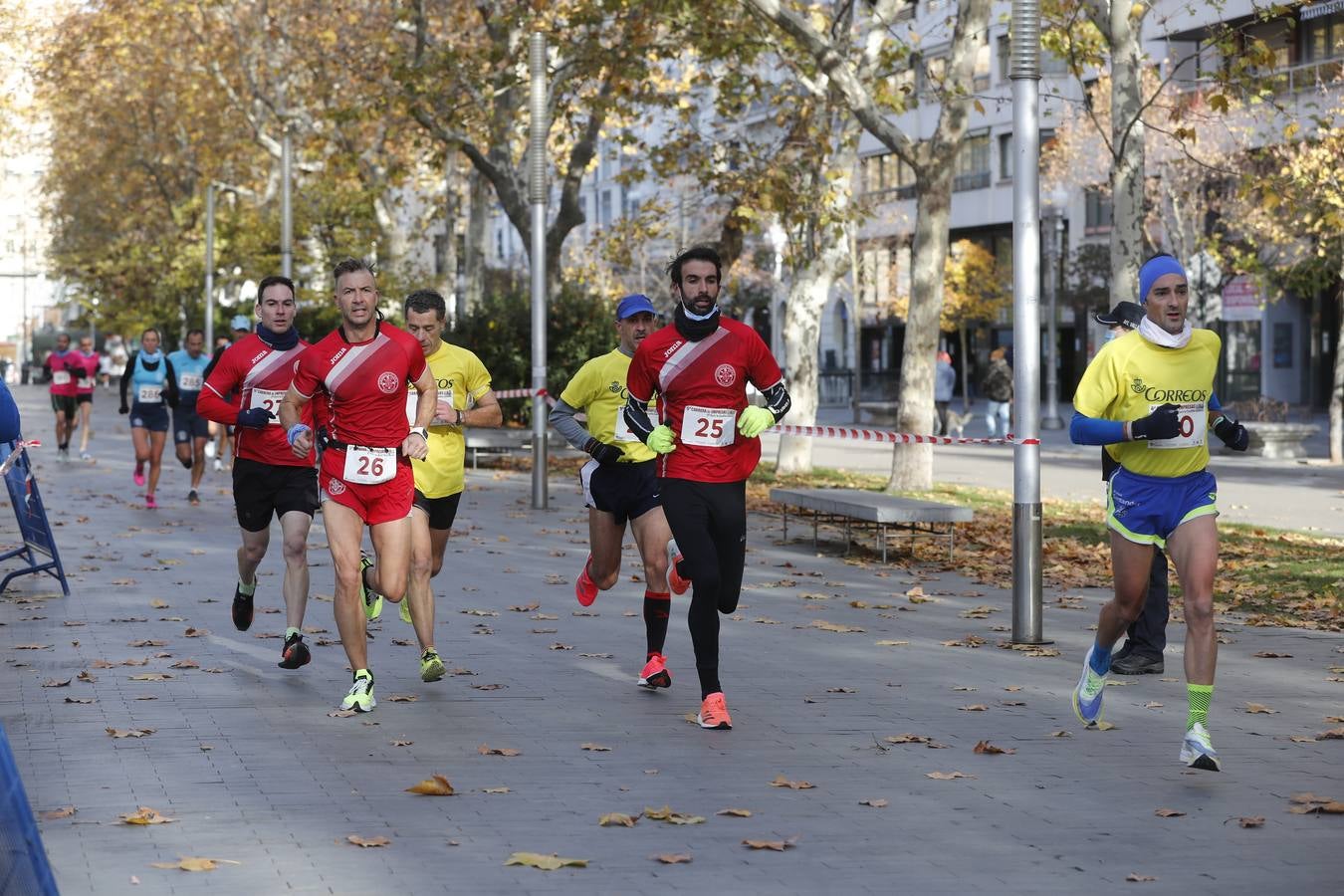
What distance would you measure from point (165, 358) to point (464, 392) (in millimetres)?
11938

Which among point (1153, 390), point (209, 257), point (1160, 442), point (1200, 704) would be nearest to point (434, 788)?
point (1200, 704)

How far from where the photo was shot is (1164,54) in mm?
50219

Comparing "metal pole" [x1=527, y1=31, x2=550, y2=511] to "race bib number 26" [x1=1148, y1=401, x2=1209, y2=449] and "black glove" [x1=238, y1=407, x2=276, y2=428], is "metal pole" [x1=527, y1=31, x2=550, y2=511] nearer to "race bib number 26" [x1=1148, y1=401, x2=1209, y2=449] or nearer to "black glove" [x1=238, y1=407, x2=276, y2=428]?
"black glove" [x1=238, y1=407, x2=276, y2=428]

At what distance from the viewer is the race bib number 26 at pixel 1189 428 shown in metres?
7.69

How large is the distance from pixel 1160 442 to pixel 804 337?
61.6ft

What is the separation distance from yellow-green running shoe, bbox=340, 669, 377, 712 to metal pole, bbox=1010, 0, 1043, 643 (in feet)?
12.5

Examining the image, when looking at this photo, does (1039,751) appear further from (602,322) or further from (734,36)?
(602,322)

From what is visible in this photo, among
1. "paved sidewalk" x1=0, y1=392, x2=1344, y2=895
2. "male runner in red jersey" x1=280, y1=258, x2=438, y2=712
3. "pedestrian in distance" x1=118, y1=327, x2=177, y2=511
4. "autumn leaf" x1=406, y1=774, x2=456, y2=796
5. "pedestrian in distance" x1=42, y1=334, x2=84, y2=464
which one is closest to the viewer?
"paved sidewalk" x1=0, y1=392, x2=1344, y2=895

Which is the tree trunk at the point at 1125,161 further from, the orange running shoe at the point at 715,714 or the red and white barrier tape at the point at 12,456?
the orange running shoe at the point at 715,714

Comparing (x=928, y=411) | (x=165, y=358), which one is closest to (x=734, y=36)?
(x=928, y=411)

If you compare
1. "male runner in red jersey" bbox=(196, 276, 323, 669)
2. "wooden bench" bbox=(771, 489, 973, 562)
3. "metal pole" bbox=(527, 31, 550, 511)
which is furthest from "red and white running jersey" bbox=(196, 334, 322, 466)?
"metal pole" bbox=(527, 31, 550, 511)

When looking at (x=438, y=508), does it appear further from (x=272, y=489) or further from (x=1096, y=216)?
(x=1096, y=216)

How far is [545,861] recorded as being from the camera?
5902 millimetres

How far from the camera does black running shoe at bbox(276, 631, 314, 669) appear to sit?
9750 mm
